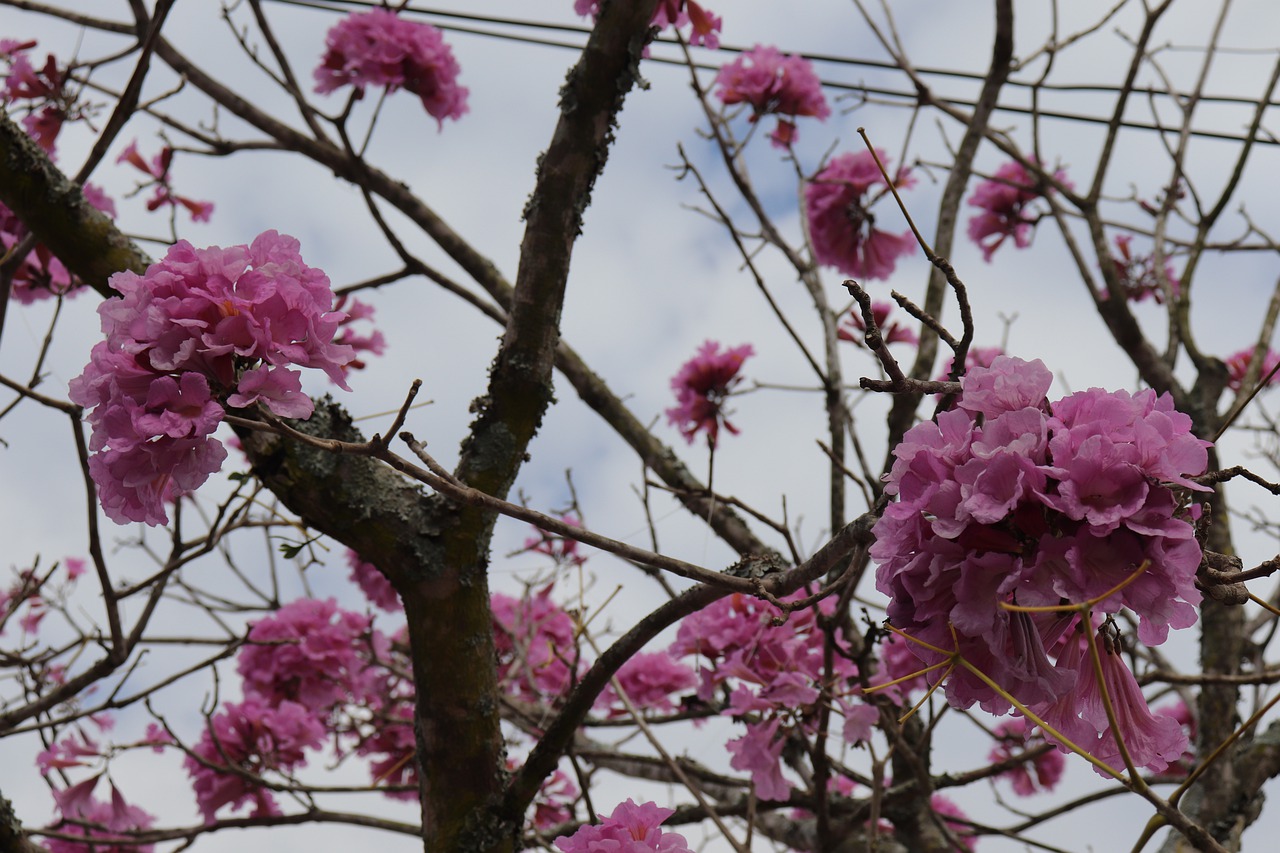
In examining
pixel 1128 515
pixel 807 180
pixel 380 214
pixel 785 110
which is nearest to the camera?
pixel 1128 515

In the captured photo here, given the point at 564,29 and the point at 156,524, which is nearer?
the point at 156,524

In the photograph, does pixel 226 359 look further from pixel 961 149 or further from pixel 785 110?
pixel 785 110

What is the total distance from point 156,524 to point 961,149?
2420 mm

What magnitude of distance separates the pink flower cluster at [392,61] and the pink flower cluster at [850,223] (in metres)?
1.24

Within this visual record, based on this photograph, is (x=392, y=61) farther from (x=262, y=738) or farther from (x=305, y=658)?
(x=262, y=738)

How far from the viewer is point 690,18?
2.38m

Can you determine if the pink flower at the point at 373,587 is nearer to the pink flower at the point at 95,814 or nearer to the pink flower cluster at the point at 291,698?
the pink flower cluster at the point at 291,698

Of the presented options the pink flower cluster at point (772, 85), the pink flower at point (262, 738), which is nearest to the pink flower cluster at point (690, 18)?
the pink flower cluster at point (772, 85)

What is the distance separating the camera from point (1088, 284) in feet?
10.4

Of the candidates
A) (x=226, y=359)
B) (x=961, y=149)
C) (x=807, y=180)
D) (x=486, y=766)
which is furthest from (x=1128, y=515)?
(x=807, y=180)

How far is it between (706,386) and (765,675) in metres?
1.53

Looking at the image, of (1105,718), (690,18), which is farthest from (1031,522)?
(690,18)

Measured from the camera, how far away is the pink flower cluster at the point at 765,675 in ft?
6.75

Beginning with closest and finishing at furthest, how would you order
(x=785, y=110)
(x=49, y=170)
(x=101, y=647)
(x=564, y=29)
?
(x=49, y=170), (x=101, y=647), (x=785, y=110), (x=564, y=29)
